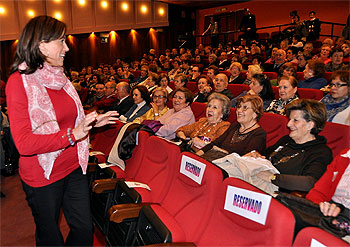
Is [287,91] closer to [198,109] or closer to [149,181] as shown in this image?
[198,109]

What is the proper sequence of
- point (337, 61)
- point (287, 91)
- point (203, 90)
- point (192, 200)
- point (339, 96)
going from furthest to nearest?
point (337, 61), point (203, 90), point (287, 91), point (339, 96), point (192, 200)

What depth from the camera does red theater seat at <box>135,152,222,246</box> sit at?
1414 mm

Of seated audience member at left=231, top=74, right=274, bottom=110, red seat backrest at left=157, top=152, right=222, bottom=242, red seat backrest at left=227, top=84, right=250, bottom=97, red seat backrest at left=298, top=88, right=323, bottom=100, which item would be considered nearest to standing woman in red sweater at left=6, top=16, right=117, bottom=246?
red seat backrest at left=157, top=152, right=222, bottom=242

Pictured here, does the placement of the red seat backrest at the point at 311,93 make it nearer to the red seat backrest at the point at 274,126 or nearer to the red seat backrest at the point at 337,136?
the red seat backrest at the point at 274,126

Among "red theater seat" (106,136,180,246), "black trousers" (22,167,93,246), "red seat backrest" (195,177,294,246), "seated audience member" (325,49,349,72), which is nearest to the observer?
"red seat backrest" (195,177,294,246)

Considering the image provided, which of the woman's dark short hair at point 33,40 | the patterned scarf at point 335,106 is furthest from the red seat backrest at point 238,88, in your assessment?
the woman's dark short hair at point 33,40

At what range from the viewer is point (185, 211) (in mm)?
1589

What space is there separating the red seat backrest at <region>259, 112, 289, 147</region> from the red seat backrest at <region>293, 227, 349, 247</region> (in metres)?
1.50

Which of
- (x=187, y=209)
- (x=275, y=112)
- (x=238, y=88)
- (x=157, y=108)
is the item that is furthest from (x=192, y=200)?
(x=238, y=88)

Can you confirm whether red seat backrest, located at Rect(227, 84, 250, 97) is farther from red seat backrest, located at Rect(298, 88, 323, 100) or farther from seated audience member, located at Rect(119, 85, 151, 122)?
seated audience member, located at Rect(119, 85, 151, 122)

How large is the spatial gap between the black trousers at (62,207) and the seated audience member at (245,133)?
96 centimetres

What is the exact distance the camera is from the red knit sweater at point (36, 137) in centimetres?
116

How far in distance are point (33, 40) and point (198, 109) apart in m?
2.25

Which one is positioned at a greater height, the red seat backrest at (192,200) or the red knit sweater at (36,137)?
the red knit sweater at (36,137)
